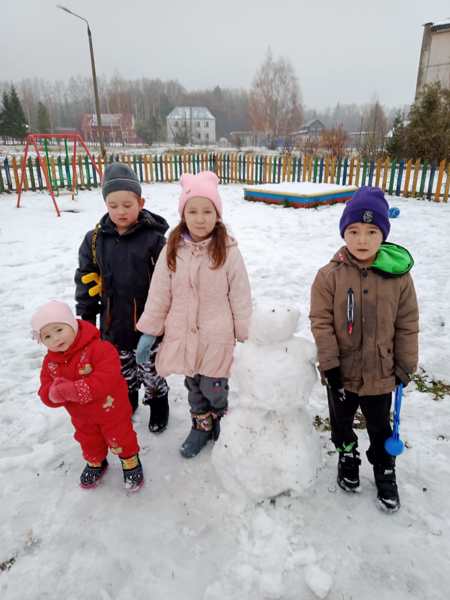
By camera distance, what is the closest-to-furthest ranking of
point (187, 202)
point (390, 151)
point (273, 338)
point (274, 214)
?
point (273, 338), point (187, 202), point (274, 214), point (390, 151)

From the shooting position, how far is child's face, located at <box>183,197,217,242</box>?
1.93 metres

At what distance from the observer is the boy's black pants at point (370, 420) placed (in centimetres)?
188

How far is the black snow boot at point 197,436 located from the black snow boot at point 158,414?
0.75 ft

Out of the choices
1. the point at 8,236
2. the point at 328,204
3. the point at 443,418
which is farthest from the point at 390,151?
the point at 443,418

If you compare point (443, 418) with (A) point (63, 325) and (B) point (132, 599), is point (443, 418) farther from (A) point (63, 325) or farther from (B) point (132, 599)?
(A) point (63, 325)

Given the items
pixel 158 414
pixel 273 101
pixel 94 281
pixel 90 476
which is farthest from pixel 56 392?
pixel 273 101

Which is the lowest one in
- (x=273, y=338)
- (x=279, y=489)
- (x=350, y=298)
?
(x=279, y=489)

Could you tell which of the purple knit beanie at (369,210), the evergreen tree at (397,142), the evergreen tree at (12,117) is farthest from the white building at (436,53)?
the evergreen tree at (12,117)

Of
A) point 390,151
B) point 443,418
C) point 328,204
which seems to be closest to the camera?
A: point 443,418

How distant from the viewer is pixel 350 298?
1.77 meters

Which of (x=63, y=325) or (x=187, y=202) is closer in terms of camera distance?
(x=63, y=325)

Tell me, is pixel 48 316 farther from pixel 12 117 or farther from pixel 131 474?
pixel 12 117

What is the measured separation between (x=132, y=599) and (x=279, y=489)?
76 cm

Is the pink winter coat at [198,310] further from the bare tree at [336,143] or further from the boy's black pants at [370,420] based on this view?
the bare tree at [336,143]
